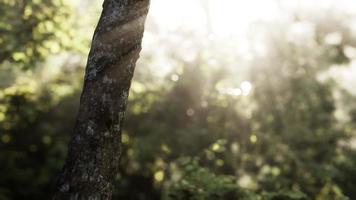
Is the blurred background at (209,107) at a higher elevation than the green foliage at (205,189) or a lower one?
higher

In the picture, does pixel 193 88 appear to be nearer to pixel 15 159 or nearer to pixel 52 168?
pixel 52 168

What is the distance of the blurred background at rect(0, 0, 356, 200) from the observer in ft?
49.1

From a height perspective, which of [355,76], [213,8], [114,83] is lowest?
[114,83]

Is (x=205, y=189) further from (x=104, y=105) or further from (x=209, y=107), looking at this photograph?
(x=209, y=107)

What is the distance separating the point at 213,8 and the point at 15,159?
7.74 metres

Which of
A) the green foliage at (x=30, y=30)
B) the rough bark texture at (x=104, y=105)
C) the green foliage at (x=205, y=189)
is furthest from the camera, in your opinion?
the green foliage at (x=30, y=30)

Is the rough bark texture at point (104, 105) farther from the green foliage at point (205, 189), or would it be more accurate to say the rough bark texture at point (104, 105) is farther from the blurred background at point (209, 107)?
the blurred background at point (209, 107)

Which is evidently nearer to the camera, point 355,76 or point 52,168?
point 52,168

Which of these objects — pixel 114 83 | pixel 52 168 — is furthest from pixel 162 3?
pixel 114 83

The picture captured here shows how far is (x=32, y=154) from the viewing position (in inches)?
632

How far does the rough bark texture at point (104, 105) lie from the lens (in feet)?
13.1

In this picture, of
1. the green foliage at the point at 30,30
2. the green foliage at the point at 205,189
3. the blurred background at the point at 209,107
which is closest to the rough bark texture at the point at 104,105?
the green foliage at the point at 205,189

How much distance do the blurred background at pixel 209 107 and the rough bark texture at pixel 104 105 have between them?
9962mm

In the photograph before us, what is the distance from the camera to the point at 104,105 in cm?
409
